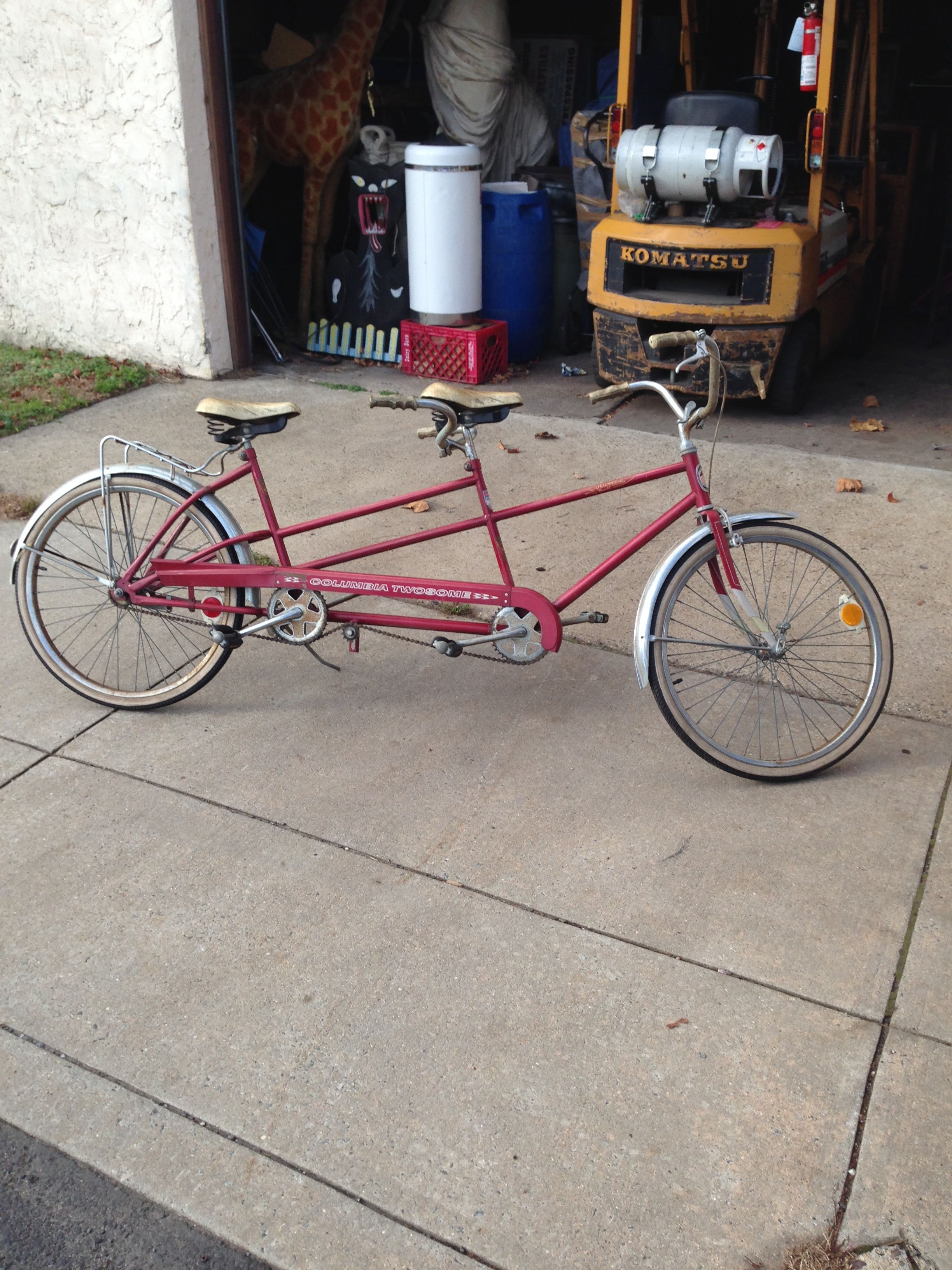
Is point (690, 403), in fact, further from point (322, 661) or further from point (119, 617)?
point (119, 617)

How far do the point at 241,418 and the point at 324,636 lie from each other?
34.6 inches

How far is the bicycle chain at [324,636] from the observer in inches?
144

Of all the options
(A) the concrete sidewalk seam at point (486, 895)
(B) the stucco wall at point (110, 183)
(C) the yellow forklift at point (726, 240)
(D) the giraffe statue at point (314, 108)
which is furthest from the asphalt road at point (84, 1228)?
(D) the giraffe statue at point (314, 108)

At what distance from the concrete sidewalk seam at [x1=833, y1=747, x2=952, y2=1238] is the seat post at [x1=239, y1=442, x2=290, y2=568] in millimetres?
2007

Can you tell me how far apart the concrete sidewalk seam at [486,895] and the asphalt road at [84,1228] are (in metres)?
1.04

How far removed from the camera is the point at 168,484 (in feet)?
11.8

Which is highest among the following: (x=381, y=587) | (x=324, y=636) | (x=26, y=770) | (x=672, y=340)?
(x=672, y=340)

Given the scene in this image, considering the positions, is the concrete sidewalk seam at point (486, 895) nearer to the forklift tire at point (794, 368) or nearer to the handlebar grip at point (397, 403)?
the handlebar grip at point (397, 403)

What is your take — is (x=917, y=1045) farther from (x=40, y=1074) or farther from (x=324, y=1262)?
(x=40, y=1074)

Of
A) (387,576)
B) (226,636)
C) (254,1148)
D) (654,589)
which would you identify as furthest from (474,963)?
(226,636)

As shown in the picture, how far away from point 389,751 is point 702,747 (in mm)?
950

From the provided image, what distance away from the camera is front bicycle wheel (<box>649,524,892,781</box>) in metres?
3.20

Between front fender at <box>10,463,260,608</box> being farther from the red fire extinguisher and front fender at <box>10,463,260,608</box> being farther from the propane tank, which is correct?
the red fire extinguisher

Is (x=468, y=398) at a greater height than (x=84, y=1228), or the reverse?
(x=468, y=398)
